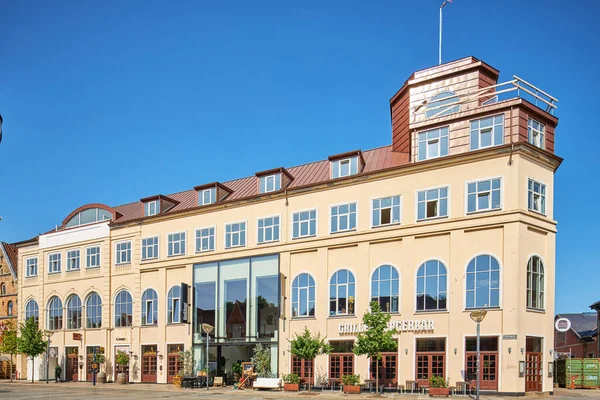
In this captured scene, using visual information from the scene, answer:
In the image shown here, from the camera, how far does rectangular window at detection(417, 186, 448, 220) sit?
37.6 meters

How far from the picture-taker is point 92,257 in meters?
58.8

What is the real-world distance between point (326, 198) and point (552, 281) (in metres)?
15.2

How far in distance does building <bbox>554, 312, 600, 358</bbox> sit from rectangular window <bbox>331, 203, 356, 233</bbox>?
36.3 m

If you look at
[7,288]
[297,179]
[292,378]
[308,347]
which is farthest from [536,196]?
[7,288]

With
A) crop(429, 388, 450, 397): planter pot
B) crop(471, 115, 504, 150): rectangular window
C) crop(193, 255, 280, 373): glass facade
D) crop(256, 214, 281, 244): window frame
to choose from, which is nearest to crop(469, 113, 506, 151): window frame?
crop(471, 115, 504, 150): rectangular window

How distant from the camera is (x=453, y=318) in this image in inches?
1415

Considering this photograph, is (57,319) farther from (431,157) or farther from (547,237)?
(547,237)

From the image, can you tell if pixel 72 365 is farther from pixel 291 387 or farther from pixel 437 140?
pixel 437 140

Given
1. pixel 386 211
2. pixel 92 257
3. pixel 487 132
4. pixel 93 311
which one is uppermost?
pixel 487 132

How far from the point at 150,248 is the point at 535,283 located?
105ft

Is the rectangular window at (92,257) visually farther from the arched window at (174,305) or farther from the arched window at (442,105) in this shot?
the arched window at (442,105)

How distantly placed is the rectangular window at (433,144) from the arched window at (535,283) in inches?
319

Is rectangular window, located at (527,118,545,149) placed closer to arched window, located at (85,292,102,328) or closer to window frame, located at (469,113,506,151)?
window frame, located at (469,113,506,151)

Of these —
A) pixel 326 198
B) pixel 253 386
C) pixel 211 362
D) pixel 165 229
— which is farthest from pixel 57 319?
pixel 326 198
